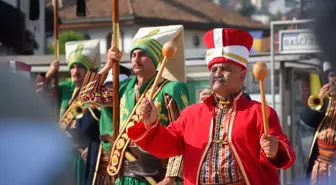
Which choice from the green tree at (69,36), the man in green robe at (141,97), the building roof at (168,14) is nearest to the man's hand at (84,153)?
the man in green robe at (141,97)

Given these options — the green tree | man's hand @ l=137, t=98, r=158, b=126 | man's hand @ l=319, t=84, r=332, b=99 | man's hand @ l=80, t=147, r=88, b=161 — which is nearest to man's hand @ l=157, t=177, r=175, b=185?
man's hand @ l=137, t=98, r=158, b=126

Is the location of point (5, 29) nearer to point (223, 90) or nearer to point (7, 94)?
point (7, 94)

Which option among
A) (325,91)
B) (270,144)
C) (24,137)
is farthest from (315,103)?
(24,137)

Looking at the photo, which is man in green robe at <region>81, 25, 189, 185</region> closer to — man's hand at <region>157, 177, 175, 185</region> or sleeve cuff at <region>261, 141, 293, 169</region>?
man's hand at <region>157, 177, 175, 185</region>

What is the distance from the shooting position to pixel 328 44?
190 centimetres

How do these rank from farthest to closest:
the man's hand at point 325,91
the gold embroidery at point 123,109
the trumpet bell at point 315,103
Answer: the trumpet bell at point 315,103, the man's hand at point 325,91, the gold embroidery at point 123,109

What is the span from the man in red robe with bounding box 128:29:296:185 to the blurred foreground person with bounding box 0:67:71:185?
2.15 metres

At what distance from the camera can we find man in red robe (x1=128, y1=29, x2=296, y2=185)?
4234mm

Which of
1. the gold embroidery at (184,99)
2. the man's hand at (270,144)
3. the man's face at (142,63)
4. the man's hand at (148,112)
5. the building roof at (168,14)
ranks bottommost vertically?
the man's hand at (270,144)

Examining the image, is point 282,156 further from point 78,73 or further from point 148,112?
point 78,73

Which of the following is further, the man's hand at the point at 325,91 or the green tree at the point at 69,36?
the green tree at the point at 69,36

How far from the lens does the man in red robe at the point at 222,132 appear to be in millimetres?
4234

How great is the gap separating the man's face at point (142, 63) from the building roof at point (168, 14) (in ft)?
30.6

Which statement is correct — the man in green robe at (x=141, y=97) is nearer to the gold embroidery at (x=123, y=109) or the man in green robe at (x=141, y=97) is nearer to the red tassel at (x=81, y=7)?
the gold embroidery at (x=123, y=109)
